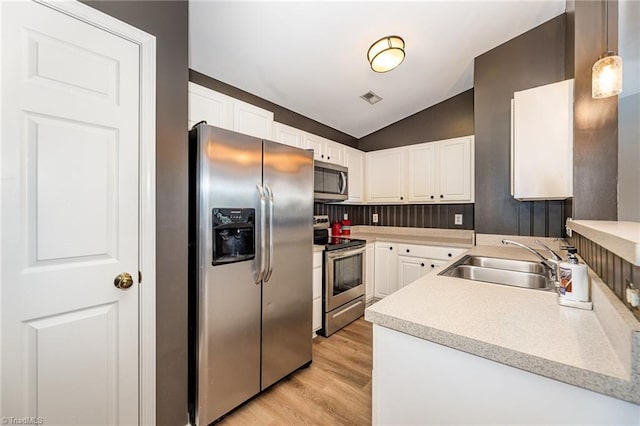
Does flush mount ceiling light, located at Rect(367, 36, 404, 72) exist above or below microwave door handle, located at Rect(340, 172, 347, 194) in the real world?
above

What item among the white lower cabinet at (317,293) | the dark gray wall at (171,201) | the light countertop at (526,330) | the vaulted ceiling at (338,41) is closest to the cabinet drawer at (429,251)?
the white lower cabinet at (317,293)

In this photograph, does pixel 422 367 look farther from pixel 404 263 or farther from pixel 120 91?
pixel 404 263

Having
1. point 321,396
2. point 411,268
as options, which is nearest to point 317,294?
point 321,396

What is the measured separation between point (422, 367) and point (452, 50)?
8.74 ft

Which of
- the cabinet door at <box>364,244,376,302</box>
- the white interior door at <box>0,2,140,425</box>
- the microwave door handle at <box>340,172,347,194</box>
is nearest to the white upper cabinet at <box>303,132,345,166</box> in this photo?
the microwave door handle at <box>340,172,347,194</box>

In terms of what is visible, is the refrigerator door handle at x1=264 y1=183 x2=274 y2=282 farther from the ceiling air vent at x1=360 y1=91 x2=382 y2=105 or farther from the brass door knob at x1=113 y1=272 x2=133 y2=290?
the ceiling air vent at x1=360 y1=91 x2=382 y2=105

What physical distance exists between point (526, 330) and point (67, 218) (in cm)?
173

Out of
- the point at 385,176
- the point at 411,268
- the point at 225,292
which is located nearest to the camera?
the point at 225,292

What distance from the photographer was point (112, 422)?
124 cm

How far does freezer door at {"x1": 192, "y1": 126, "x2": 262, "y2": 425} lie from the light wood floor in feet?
0.36

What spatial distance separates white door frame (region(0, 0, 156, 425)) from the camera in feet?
4.28

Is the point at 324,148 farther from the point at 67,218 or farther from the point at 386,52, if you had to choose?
the point at 67,218

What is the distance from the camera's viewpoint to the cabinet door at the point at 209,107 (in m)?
1.96

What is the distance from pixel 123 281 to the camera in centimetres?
125
